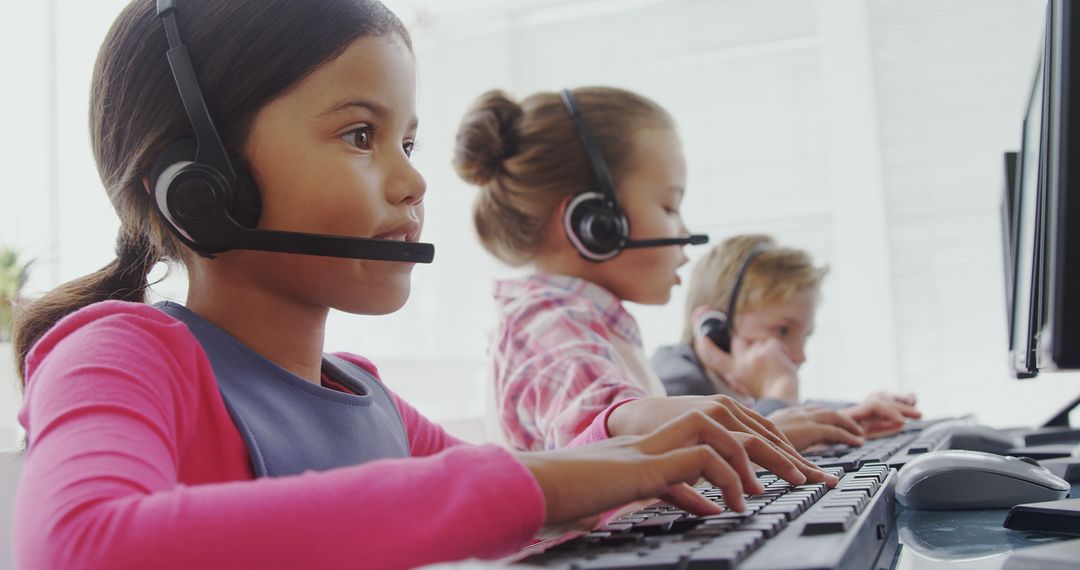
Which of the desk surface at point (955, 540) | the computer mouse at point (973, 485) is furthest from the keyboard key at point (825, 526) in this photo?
the computer mouse at point (973, 485)

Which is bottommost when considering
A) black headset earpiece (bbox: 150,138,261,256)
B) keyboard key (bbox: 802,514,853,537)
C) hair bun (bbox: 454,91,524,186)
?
keyboard key (bbox: 802,514,853,537)

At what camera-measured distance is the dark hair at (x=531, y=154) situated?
135 cm

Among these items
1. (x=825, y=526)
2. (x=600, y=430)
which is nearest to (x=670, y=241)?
(x=600, y=430)

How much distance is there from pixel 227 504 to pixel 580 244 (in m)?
0.92

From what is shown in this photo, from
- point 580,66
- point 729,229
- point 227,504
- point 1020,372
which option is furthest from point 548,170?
point 580,66

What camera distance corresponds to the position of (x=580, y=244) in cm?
130

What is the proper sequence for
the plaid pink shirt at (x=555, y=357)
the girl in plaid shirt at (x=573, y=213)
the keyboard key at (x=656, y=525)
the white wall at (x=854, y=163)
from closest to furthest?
the keyboard key at (x=656, y=525) → the plaid pink shirt at (x=555, y=357) → the girl in plaid shirt at (x=573, y=213) → the white wall at (x=854, y=163)

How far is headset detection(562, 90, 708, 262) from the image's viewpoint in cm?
127

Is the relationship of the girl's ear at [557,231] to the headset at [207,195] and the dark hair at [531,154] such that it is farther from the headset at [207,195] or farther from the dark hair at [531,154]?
the headset at [207,195]

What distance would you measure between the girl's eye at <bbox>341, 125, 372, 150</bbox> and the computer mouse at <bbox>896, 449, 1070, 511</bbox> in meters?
0.50

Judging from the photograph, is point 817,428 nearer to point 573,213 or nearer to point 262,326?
point 573,213

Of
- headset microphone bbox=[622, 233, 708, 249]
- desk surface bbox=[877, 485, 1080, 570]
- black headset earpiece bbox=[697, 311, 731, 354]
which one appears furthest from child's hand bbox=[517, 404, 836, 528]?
black headset earpiece bbox=[697, 311, 731, 354]

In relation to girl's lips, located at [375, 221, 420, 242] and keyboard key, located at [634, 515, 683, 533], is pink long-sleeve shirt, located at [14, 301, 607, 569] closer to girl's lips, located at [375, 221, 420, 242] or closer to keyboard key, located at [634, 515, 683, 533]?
keyboard key, located at [634, 515, 683, 533]

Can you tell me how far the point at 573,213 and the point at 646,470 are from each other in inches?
32.4
